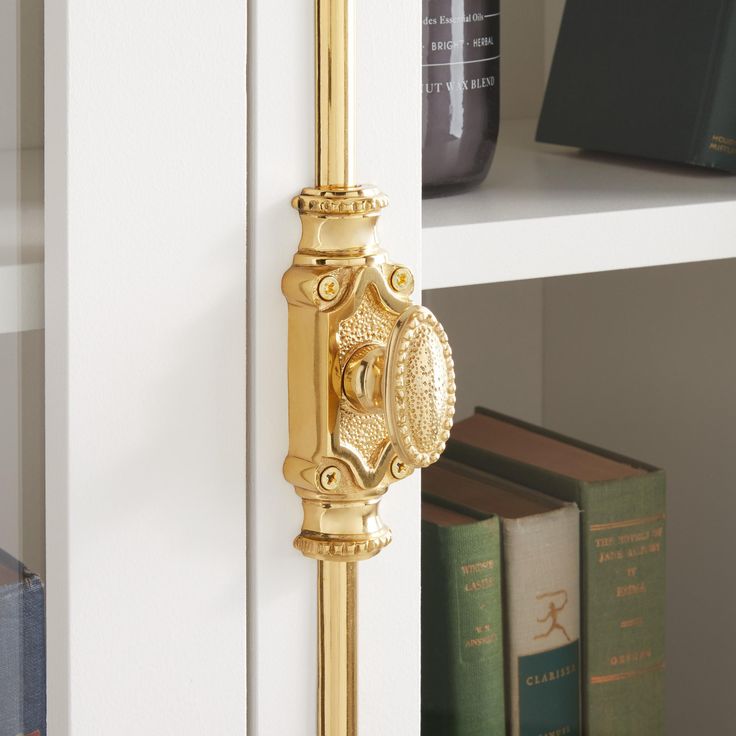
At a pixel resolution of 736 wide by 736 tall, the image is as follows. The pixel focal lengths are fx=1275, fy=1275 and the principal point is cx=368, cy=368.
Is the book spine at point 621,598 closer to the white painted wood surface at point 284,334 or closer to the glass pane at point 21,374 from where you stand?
the white painted wood surface at point 284,334

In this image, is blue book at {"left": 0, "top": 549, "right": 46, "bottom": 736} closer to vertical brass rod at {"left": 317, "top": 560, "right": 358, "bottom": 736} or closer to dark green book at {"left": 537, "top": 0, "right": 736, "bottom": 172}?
vertical brass rod at {"left": 317, "top": 560, "right": 358, "bottom": 736}

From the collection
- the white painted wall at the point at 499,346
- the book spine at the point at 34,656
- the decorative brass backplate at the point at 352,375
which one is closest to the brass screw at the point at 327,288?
the decorative brass backplate at the point at 352,375

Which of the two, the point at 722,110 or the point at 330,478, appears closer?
the point at 330,478

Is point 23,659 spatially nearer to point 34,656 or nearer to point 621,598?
point 34,656

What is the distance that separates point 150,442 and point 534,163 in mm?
332

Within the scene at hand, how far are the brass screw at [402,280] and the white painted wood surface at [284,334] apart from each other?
15 millimetres

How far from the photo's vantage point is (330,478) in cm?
40

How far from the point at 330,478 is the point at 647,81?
332 millimetres

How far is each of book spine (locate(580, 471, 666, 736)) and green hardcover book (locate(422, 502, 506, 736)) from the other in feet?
0.20

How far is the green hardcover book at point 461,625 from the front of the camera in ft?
1.98

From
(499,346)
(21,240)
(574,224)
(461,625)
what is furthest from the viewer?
(499,346)

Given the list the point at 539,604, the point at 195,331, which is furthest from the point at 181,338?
the point at 539,604

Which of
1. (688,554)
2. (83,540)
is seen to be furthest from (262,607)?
(688,554)

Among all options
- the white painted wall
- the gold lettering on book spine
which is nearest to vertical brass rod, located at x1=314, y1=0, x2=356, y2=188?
the gold lettering on book spine
